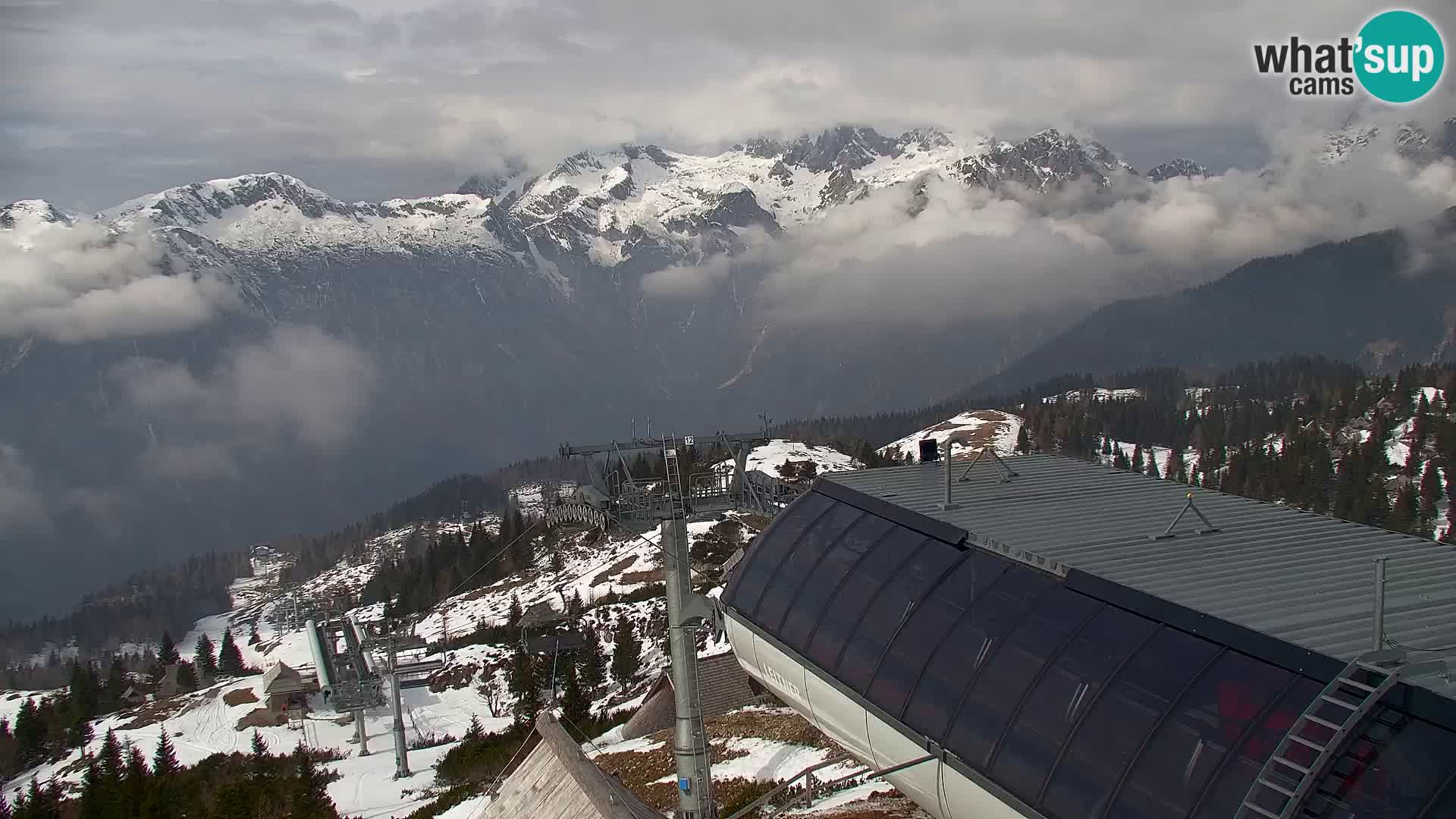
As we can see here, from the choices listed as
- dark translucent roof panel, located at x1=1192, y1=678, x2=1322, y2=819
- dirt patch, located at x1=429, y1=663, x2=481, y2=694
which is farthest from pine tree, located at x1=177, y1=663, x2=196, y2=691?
dark translucent roof panel, located at x1=1192, y1=678, x2=1322, y2=819

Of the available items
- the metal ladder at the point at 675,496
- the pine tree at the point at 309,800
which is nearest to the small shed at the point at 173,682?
the pine tree at the point at 309,800

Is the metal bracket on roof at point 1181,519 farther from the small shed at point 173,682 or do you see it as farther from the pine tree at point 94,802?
the small shed at point 173,682

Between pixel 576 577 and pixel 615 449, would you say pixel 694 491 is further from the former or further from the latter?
pixel 576 577

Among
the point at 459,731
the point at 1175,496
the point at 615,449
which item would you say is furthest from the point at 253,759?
the point at 1175,496

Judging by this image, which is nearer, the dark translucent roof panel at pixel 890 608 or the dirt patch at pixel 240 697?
the dark translucent roof panel at pixel 890 608

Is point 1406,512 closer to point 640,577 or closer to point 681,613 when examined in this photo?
point 640,577
